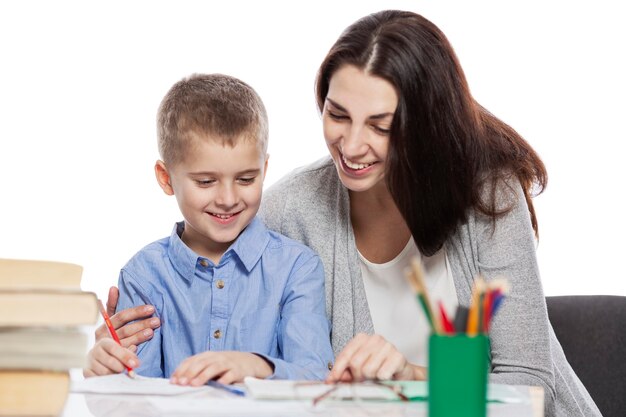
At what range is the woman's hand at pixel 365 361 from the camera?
132cm

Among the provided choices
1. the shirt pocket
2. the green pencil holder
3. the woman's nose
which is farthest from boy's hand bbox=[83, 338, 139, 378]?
the green pencil holder

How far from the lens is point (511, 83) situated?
9.98 feet

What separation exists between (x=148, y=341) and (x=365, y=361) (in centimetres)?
53

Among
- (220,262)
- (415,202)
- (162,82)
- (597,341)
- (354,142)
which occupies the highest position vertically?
(162,82)

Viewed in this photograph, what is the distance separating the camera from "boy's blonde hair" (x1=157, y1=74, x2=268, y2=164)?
1.69 metres

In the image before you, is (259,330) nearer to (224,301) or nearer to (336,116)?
(224,301)

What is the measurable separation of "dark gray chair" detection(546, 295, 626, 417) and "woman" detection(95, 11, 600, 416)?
11cm

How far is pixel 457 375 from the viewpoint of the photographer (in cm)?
89

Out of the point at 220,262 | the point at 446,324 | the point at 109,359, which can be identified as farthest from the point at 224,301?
the point at 446,324

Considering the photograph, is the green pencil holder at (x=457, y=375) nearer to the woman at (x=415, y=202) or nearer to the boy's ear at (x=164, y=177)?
the woman at (x=415, y=202)

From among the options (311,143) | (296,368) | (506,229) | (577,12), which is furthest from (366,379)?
Result: (577,12)

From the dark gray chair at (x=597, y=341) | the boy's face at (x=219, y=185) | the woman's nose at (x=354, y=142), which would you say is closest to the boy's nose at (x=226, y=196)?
the boy's face at (x=219, y=185)

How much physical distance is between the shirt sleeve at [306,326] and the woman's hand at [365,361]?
0.23 meters

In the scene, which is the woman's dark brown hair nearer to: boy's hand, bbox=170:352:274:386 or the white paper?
boy's hand, bbox=170:352:274:386
